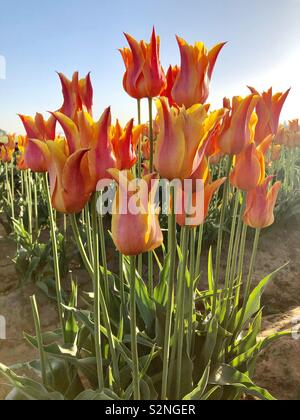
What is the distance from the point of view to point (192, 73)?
1258 mm

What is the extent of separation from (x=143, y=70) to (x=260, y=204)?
59 centimetres

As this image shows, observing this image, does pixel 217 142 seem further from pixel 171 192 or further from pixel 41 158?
pixel 41 158

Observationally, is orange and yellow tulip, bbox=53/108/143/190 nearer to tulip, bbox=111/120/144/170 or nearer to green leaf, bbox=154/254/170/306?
tulip, bbox=111/120/144/170

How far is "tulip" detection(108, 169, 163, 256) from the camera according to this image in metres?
0.88

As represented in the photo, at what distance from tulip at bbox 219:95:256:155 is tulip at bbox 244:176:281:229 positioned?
182mm

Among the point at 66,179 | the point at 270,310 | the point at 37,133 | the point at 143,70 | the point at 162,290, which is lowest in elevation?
the point at 270,310

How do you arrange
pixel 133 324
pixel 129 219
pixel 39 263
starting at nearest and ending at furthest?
1. pixel 129 219
2. pixel 133 324
3. pixel 39 263

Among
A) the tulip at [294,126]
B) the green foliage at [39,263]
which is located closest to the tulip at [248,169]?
the green foliage at [39,263]

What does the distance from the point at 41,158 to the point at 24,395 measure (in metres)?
0.74

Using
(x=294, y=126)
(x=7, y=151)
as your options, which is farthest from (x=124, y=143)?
(x=294, y=126)

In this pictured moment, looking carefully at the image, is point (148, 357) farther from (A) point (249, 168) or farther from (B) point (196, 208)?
(A) point (249, 168)

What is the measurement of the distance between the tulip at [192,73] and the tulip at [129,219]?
1.53 feet

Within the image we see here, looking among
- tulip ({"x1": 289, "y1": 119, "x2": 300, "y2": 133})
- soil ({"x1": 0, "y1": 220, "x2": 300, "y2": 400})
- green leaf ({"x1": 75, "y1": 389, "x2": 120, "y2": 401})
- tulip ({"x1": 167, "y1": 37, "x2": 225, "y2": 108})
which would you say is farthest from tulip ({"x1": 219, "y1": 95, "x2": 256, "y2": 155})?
tulip ({"x1": 289, "y1": 119, "x2": 300, "y2": 133})

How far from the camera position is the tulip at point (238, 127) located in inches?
48.7
